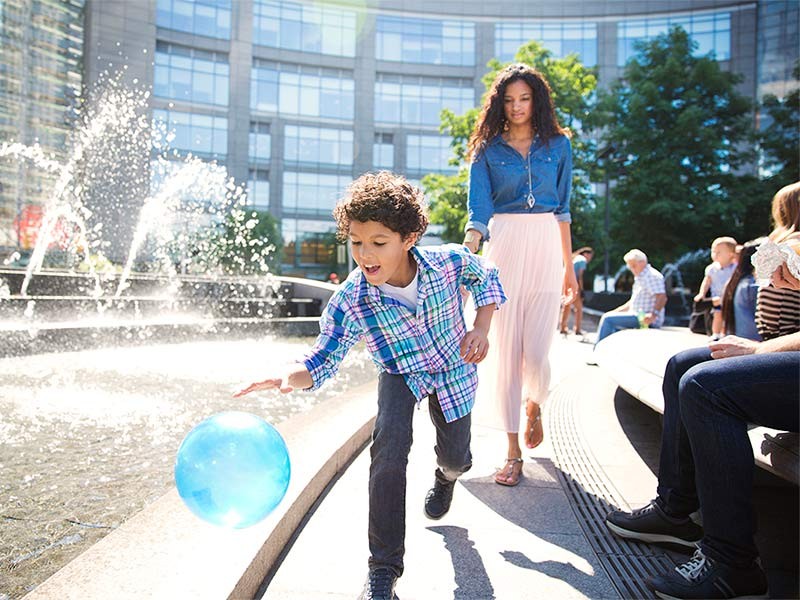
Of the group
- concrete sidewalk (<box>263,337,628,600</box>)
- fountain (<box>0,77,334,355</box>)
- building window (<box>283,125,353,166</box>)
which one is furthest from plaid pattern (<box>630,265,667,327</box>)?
building window (<box>283,125,353,166</box>)

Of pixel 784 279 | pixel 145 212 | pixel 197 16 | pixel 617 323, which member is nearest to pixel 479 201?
pixel 784 279

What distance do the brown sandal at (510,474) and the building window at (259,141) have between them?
149 feet

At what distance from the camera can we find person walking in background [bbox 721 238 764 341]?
14.6 feet

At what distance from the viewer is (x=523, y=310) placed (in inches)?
144

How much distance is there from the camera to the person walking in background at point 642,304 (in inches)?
339

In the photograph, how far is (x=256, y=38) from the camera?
46031mm

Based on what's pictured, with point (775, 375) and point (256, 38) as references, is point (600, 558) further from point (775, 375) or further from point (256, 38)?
point (256, 38)

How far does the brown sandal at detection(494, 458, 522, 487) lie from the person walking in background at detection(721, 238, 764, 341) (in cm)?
202

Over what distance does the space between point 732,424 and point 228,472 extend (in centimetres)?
165

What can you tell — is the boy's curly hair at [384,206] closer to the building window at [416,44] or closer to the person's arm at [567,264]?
the person's arm at [567,264]

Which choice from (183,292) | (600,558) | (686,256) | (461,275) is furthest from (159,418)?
(686,256)

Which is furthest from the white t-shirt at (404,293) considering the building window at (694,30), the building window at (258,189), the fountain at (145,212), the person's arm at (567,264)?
the building window at (258,189)

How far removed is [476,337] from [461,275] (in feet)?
1.01

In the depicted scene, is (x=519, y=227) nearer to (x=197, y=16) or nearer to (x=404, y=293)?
(x=404, y=293)
